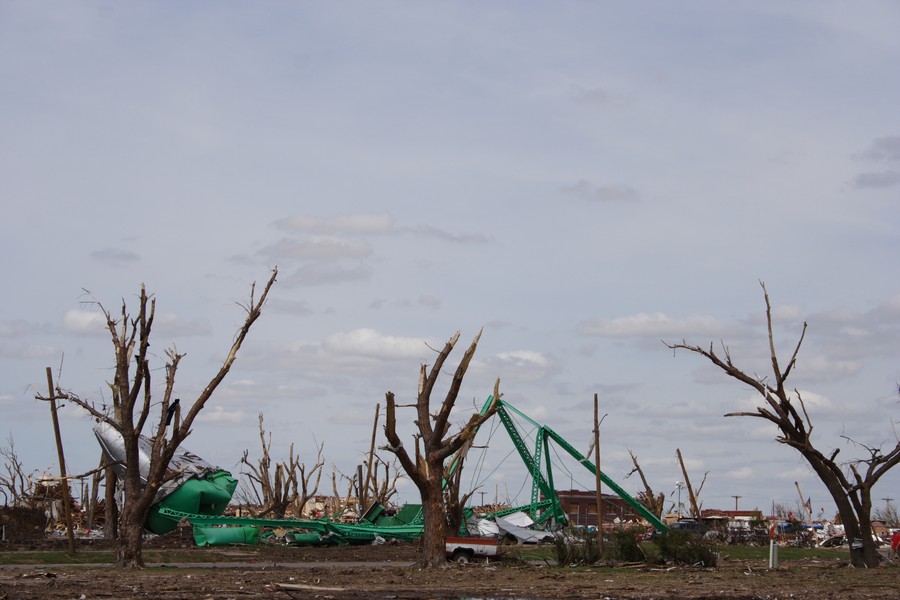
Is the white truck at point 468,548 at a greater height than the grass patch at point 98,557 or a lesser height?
greater

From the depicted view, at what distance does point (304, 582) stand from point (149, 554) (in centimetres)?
1111

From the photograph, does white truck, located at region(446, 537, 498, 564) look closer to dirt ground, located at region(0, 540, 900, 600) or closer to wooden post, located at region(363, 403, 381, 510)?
dirt ground, located at region(0, 540, 900, 600)

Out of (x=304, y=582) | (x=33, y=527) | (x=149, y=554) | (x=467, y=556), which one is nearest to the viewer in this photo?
(x=304, y=582)

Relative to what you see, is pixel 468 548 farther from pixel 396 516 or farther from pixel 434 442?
pixel 396 516

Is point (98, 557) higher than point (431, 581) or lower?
higher

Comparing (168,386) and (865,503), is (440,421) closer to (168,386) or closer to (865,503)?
(168,386)

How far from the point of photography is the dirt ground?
1902 centimetres

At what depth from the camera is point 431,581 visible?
22719mm

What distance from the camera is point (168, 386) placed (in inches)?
1055

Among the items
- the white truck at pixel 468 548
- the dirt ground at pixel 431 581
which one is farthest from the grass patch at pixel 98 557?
the white truck at pixel 468 548

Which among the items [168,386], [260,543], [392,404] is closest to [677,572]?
[392,404]

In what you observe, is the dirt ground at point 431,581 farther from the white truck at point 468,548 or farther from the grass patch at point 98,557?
the white truck at point 468,548

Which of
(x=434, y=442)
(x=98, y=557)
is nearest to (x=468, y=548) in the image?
(x=434, y=442)

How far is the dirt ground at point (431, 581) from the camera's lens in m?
19.0
